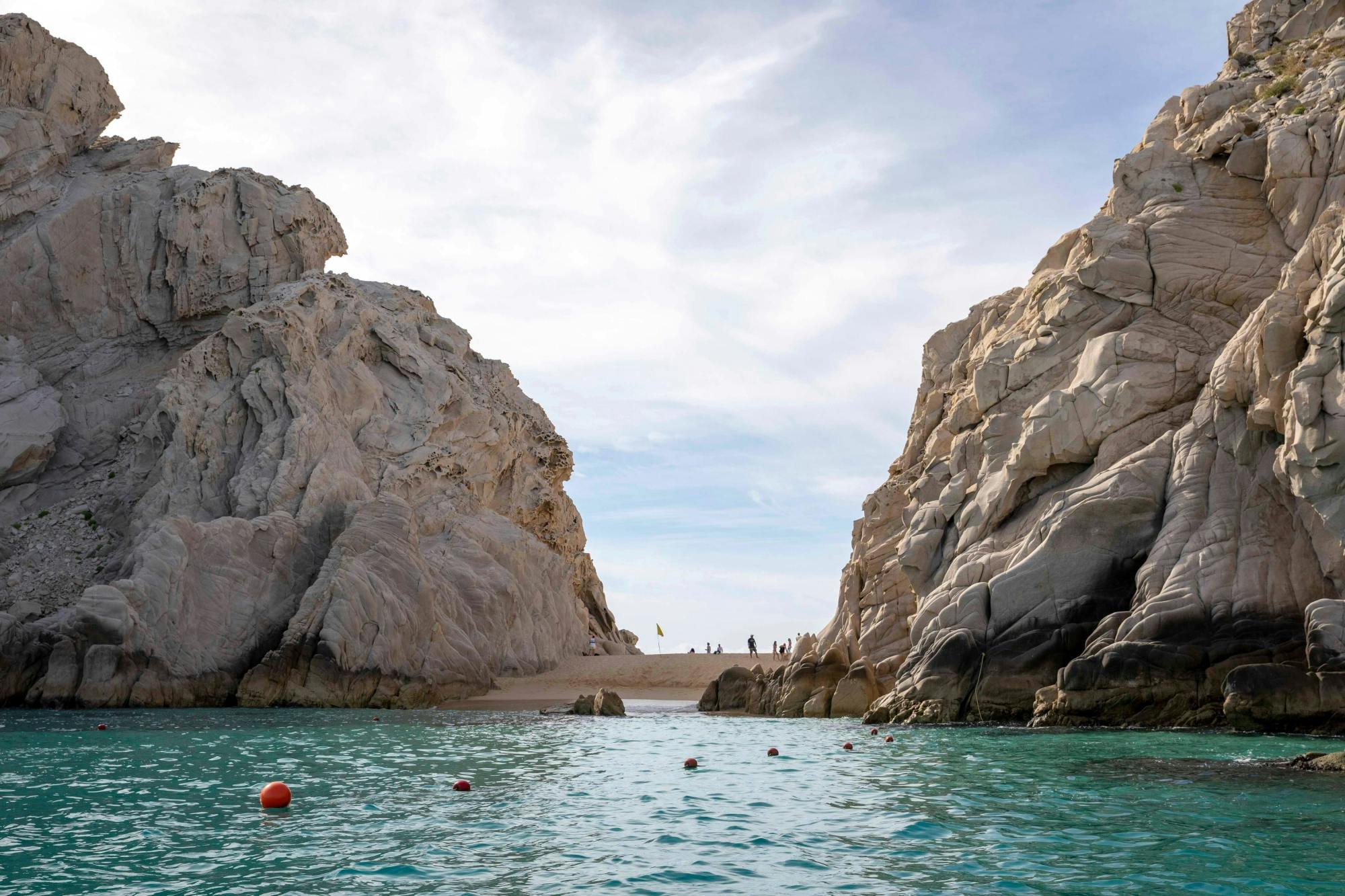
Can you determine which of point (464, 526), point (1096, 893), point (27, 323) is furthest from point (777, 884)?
point (27, 323)

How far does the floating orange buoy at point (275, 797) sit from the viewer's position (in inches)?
643

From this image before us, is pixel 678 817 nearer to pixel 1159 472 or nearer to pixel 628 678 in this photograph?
pixel 1159 472

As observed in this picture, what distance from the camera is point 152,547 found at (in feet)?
137

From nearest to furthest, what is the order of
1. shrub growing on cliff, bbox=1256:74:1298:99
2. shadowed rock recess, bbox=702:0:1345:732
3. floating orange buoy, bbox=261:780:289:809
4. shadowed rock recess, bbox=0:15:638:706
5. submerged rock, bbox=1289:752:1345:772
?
floating orange buoy, bbox=261:780:289:809 → submerged rock, bbox=1289:752:1345:772 → shadowed rock recess, bbox=702:0:1345:732 → shrub growing on cliff, bbox=1256:74:1298:99 → shadowed rock recess, bbox=0:15:638:706

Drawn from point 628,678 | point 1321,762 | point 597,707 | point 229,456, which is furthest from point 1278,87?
point 229,456

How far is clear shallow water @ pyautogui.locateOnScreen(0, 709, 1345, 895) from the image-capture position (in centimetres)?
1173

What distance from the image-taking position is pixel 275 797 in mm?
16391

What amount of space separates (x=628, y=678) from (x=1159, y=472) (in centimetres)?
3193

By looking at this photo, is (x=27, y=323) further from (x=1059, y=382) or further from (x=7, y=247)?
(x=1059, y=382)

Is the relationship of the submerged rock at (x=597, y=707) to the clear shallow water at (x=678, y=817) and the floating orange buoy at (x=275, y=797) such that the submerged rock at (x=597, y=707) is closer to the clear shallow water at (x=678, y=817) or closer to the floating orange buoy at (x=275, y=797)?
the clear shallow water at (x=678, y=817)

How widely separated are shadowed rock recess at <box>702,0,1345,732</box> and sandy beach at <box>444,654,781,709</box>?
9661mm

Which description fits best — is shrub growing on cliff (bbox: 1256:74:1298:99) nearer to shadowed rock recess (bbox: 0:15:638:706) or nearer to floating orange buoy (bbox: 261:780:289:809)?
shadowed rock recess (bbox: 0:15:638:706)

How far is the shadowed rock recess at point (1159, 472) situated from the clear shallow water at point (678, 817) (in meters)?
2.97

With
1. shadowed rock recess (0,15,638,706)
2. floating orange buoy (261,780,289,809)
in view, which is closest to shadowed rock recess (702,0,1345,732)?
shadowed rock recess (0,15,638,706)
